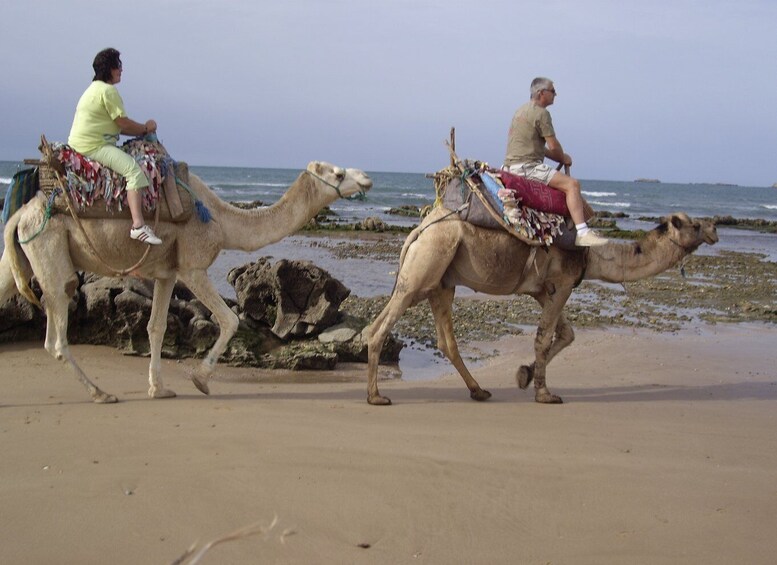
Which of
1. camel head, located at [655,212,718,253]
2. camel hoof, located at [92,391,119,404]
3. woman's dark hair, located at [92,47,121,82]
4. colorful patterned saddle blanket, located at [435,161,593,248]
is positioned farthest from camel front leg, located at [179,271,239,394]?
camel head, located at [655,212,718,253]

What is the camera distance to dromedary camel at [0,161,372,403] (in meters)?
6.90

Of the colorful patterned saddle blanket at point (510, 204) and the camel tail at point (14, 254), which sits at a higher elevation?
the colorful patterned saddle blanket at point (510, 204)

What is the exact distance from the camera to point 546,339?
25.7 feet

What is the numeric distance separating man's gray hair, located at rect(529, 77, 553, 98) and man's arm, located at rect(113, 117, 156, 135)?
10.9ft

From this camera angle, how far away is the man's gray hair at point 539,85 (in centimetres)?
771

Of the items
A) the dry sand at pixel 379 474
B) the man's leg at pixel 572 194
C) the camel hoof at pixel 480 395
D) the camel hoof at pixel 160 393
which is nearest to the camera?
the dry sand at pixel 379 474

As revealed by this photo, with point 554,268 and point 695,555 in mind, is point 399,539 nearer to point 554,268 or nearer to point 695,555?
point 695,555

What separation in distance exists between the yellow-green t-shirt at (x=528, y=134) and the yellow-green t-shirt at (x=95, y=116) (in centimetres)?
339

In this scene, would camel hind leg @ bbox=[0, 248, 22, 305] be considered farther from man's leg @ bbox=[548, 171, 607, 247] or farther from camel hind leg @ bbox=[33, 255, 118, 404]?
man's leg @ bbox=[548, 171, 607, 247]

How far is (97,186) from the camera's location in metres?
6.93

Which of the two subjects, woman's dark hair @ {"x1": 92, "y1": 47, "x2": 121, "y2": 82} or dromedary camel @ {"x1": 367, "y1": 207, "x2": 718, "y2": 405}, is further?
dromedary camel @ {"x1": 367, "y1": 207, "x2": 718, "y2": 405}

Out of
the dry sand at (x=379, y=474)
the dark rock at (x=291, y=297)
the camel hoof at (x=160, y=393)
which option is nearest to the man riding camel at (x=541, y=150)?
the dry sand at (x=379, y=474)

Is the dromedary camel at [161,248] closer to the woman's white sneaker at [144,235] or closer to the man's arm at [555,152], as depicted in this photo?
the woman's white sneaker at [144,235]

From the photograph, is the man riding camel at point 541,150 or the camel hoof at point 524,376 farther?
the camel hoof at point 524,376
